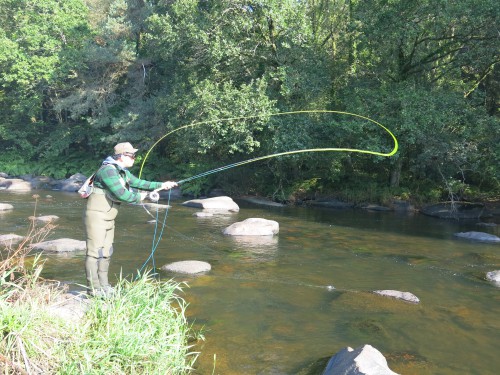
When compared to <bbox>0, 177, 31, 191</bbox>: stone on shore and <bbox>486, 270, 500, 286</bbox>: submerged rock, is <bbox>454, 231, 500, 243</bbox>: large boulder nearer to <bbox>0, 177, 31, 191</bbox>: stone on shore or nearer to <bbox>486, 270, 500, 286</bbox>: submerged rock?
<bbox>486, 270, 500, 286</bbox>: submerged rock

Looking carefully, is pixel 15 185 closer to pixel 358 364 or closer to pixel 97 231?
pixel 97 231

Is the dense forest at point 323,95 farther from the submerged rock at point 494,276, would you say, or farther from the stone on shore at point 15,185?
the submerged rock at point 494,276

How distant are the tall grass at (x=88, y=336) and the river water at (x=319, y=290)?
647 mm

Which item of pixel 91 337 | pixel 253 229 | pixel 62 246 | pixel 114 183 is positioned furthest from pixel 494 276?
pixel 62 246

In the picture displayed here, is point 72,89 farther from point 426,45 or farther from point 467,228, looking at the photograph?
point 467,228

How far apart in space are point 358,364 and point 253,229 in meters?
7.36

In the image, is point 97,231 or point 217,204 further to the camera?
point 217,204

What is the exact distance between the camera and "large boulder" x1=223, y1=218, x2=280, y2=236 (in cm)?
1110

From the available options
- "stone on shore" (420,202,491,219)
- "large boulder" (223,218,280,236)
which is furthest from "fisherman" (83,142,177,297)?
"stone on shore" (420,202,491,219)

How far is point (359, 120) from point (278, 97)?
314cm

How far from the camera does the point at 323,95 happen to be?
18.4 metres

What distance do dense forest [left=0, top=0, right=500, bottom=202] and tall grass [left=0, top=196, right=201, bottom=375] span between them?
12320mm

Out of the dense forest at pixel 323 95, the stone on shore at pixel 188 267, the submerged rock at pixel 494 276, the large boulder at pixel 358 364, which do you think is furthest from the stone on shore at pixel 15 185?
the large boulder at pixel 358 364

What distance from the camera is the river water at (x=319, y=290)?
4859mm
